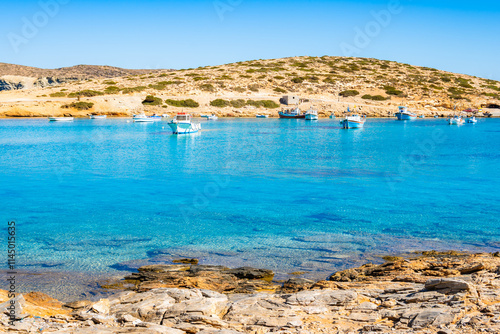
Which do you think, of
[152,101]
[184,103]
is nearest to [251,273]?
[152,101]

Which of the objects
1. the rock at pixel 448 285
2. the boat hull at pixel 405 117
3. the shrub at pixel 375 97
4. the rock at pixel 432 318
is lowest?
the rock at pixel 432 318

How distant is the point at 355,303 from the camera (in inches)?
364

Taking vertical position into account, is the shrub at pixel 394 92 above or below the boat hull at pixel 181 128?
above

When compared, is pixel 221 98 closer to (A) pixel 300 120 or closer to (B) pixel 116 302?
(A) pixel 300 120

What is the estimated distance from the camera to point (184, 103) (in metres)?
102

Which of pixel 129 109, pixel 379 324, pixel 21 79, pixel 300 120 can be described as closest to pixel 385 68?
pixel 300 120

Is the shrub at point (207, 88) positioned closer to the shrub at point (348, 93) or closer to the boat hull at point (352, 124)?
the shrub at point (348, 93)

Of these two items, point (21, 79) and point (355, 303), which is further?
point (21, 79)

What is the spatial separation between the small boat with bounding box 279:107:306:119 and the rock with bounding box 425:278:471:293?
290 ft

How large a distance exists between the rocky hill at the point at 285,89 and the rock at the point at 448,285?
9089 centimetres

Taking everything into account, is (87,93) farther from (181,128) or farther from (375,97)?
(375,97)

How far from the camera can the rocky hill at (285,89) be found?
102 metres

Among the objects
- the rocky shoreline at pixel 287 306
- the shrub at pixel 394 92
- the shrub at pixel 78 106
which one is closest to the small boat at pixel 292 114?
the shrub at pixel 394 92

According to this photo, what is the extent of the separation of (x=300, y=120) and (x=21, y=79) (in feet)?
417
